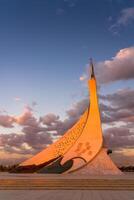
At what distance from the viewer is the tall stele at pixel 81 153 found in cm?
4247

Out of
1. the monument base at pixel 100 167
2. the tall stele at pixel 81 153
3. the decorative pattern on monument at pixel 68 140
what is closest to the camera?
the monument base at pixel 100 167

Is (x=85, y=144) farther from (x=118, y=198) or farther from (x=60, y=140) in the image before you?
(x=118, y=198)

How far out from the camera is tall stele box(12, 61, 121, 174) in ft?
139

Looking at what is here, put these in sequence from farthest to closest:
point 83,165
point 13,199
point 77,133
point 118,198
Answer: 1. point 77,133
2. point 83,165
3. point 118,198
4. point 13,199

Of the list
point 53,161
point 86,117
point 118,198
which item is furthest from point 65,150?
point 118,198

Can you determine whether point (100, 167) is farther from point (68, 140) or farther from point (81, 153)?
point (68, 140)

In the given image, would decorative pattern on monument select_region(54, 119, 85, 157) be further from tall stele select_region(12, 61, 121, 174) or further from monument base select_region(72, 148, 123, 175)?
monument base select_region(72, 148, 123, 175)

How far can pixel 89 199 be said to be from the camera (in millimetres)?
12609

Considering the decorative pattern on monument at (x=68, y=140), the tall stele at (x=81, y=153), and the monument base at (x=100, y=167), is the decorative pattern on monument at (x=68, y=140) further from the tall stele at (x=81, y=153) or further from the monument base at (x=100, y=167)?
the monument base at (x=100, y=167)

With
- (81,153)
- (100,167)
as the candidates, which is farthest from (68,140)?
(100,167)

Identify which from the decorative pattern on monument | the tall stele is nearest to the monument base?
the tall stele

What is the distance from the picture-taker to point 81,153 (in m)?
43.3

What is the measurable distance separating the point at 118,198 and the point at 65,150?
31.7 m

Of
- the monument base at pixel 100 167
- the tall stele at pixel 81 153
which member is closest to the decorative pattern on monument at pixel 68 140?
the tall stele at pixel 81 153
